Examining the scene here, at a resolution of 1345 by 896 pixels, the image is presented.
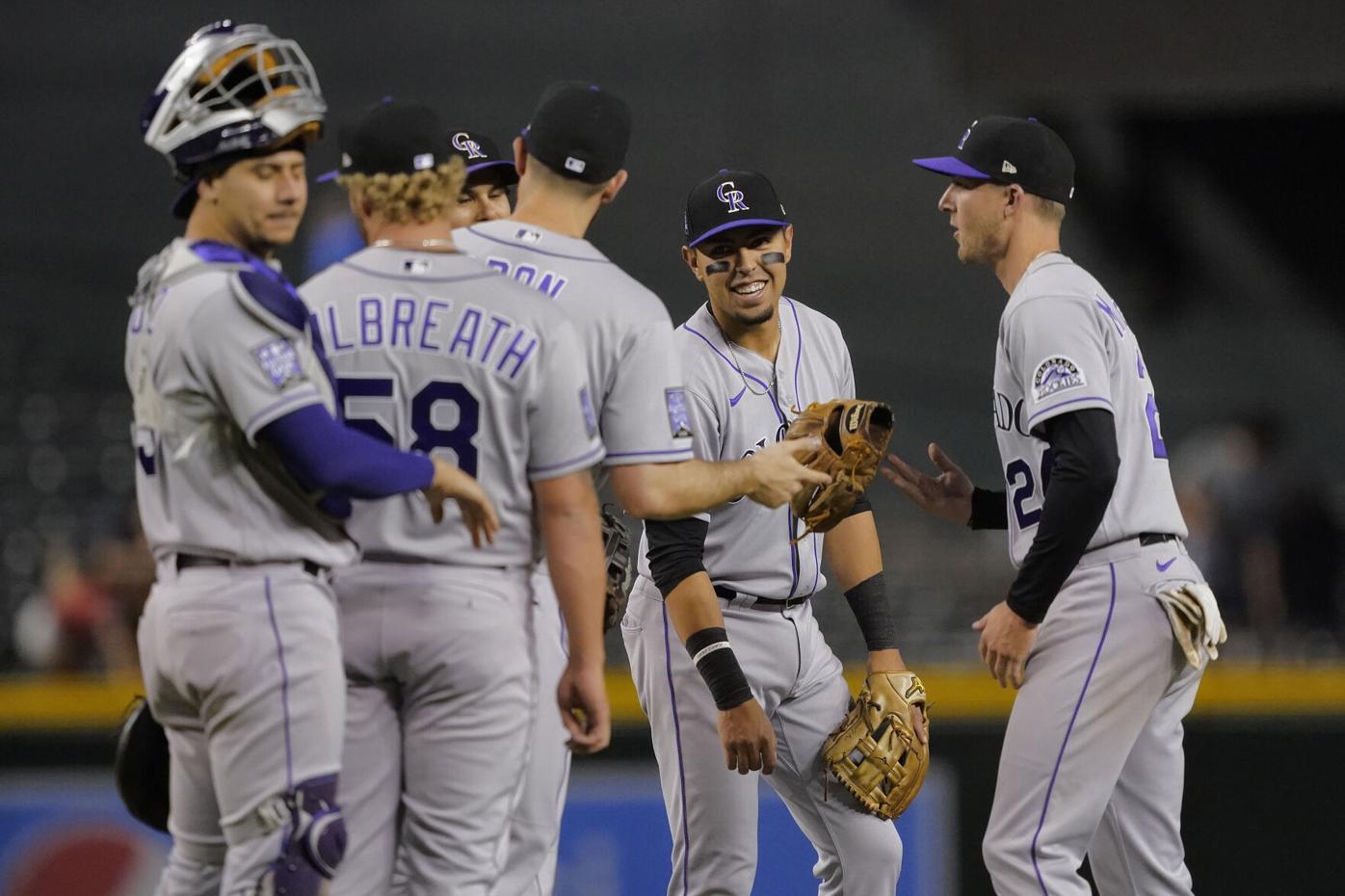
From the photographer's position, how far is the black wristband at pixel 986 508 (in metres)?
4.08

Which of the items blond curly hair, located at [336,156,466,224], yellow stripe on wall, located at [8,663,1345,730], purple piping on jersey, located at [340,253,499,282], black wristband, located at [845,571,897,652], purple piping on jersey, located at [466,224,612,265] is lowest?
yellow stripe on wall, located at [8,663,1345,730]

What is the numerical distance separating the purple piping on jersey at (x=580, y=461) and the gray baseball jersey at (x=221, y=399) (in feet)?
1.36

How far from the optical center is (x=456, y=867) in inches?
110

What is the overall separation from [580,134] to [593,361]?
45 centimetres

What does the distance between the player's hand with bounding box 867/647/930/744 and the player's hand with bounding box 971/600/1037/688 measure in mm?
323

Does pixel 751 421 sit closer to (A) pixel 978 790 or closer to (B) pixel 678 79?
(A) pixel 978 790

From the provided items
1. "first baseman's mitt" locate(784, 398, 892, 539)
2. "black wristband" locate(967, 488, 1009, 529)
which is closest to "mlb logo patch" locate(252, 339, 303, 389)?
"first baseman's mitt" locate(784, 398, 892, 539)

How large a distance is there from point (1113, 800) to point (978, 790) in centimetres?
229

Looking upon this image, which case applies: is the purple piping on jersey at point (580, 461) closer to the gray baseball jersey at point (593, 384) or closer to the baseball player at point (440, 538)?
the baseball player at point (440, 538)

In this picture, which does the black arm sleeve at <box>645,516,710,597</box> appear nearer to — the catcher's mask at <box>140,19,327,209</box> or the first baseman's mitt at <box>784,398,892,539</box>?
the first baseman's mitt at <box>784,398,892,539</box>

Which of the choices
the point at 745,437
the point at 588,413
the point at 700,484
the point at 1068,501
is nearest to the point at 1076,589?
the point at 1068,501

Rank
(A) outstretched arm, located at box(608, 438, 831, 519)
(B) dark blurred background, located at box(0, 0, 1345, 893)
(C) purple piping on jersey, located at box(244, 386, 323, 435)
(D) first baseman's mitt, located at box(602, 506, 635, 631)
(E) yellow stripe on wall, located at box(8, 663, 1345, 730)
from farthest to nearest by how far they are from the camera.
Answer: (B) dark blurred background, located at box(0, 0, 1345, 893), (E) yellow stripe on wall, located at box(8, 663, 1345, 730), (D) first baseman's mitt, located at box(602, 506, 635, 631), (A) outstretched arm, located at box(608, 438, 831, 519), (C) purple piping on jersey, located at box(244, 386, 323, 435)

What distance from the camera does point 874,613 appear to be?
3922 millimetres

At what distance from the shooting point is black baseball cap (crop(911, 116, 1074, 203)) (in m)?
3.75
